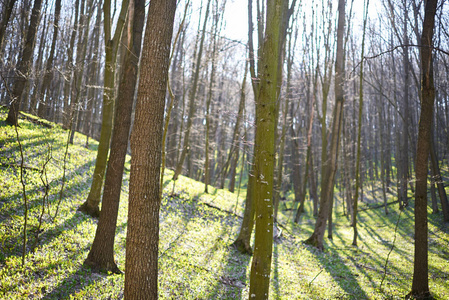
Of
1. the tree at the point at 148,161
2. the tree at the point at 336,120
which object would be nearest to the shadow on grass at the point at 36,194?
the tree at the point at 148,161

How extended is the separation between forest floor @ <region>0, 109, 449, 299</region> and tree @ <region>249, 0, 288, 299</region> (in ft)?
6.91

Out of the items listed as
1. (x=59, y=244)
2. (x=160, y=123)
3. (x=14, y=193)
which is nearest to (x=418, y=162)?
(x=160, y=123)

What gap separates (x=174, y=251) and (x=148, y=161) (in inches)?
194

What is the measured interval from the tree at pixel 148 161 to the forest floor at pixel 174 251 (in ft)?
5.71

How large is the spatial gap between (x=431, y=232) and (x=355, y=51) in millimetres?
10970

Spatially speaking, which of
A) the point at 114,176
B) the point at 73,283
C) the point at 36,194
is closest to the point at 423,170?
the point at 114,176

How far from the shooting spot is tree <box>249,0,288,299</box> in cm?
400

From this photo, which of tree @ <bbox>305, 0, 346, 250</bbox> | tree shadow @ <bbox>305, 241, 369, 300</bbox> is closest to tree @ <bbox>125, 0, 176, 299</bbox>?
tree shadow @ <bbox>305, 241, 369, 300</bbox>

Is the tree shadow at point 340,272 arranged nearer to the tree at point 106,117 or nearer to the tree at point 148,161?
the tree at point 148,161

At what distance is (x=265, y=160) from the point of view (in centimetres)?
415

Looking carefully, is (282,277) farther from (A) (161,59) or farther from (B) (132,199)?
(A) (161,59)

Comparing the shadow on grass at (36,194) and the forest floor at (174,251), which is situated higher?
the shadow on grass at (36,194)

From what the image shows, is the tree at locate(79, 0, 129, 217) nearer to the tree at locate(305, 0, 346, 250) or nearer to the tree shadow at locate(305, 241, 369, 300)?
the tree shadow at locate(305, 241, 369, 300)

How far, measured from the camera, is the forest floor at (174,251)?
4.91 metres
